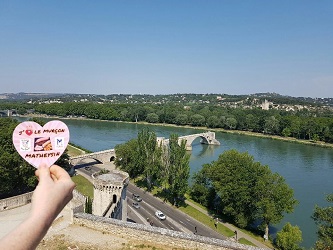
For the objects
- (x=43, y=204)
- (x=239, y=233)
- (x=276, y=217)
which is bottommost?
(x=239, y=233)

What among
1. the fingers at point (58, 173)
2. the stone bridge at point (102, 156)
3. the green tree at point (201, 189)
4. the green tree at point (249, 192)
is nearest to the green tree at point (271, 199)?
the green tree at point (249, 192)

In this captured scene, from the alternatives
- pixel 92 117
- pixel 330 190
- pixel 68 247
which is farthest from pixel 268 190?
pixel 92 117

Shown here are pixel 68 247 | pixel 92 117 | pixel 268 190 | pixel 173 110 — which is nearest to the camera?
pixel 68 247

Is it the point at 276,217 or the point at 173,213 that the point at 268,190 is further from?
the point at 173,213

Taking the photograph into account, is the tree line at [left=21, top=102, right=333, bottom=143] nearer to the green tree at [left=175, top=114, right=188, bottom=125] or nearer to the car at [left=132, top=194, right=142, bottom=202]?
the green tree at [left=175, top=114, right=188, bottom=125]

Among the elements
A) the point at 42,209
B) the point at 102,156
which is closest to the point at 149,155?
the point at 102,156

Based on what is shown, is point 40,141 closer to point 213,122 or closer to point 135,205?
point 135,205
